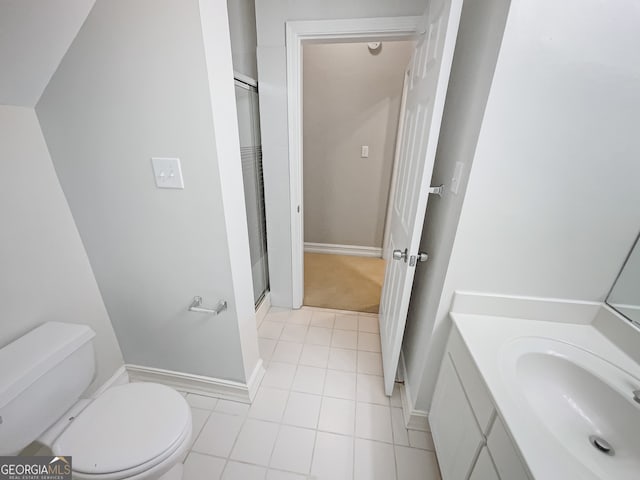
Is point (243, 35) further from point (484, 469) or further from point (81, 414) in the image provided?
point (484, 469)

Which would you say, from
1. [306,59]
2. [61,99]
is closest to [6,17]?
[61,99]

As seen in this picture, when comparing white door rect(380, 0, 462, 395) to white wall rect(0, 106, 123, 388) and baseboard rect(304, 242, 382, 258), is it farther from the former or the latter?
baseboard rect(304, 242, 382, 258)

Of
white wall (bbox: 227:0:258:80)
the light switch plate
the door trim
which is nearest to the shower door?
white wall (bbox: 227:0:258:80)

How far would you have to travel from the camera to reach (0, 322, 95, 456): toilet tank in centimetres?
83

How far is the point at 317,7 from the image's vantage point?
1.47m

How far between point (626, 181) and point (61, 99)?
6.52 feet

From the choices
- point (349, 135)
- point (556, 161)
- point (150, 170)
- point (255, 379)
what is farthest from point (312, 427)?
point (349, 135)

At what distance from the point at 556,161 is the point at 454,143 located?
0.33m

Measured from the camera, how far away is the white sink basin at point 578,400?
65 cm

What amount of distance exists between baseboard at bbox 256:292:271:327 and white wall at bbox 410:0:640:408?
4.82 ft

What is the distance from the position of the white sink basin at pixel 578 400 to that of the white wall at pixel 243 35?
2.02 m

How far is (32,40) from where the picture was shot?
2.75 feet

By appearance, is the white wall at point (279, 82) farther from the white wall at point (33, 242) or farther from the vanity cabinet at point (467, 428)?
the vanity cabinet at point (467, 428)

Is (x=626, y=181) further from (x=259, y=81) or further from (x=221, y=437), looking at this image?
(x=221, y=437)
